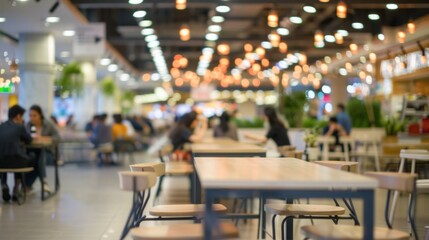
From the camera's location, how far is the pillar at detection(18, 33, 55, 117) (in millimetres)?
15398

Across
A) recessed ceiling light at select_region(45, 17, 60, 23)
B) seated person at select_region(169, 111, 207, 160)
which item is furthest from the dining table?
recessed ceiling light at select_region(45, 17, 60, 23)

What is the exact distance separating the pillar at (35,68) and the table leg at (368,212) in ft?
40.7

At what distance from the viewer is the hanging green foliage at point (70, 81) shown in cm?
1830

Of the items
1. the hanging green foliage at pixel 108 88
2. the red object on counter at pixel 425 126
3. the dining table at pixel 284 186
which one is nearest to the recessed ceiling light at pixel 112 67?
the hanging green foliage at pixel 108 88

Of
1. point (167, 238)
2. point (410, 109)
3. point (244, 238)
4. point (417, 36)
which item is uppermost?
point (417, 36)

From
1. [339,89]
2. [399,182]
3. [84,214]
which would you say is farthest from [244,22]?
[399,182]

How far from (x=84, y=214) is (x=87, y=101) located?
1471 centimetres

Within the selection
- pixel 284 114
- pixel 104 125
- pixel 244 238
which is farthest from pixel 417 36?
pixel 244 238

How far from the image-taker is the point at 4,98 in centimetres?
1186

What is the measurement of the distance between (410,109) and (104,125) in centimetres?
726

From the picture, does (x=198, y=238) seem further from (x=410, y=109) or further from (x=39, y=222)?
(x=410, y=109)

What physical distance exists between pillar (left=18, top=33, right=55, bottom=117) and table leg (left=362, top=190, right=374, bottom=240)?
12417 millimetres

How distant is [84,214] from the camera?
8539mm

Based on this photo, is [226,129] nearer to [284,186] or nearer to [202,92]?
[284,186]
